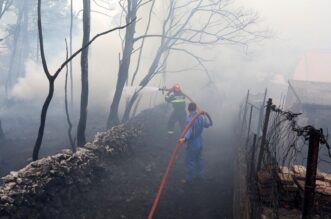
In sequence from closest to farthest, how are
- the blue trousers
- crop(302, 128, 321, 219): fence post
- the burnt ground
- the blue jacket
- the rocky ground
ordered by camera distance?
crop(302, 128, 321, 219): fence post → the rocky ground → the burnt ground → the blue jacket → the blue trousers

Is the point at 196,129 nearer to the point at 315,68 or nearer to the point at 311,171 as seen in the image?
the point at 311,171

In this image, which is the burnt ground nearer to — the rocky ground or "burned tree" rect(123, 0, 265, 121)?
the rocky ground

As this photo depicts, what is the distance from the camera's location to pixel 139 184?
8.81 m

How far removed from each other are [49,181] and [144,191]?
263 centimetres

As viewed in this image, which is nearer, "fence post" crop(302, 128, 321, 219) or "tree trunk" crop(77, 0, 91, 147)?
"fence post" crop(302, 128, 321, 219)

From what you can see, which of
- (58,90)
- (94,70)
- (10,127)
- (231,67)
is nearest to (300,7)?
(231,67)

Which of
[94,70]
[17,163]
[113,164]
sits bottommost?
[17,163]

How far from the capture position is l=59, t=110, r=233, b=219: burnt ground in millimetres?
7312

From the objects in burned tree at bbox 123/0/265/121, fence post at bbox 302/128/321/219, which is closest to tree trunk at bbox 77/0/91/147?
burned tree at bbox 123/0/265/121

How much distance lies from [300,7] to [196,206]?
48162 millimetres

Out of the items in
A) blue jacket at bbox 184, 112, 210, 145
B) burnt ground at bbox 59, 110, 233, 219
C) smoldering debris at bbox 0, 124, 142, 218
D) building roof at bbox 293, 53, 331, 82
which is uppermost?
building roof at bbox 293, 53, 331, 82

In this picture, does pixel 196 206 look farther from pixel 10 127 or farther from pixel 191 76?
pixel 191 76

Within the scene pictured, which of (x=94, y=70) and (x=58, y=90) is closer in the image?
(x=58, y=90)

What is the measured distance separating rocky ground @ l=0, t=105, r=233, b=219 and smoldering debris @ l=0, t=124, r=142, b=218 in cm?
8
